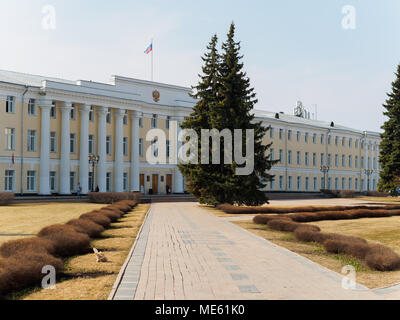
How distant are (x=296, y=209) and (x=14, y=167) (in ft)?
95.1

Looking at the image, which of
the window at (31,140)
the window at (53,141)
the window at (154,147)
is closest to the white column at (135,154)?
the window at (154,147)

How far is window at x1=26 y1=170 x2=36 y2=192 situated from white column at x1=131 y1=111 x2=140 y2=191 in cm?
1236

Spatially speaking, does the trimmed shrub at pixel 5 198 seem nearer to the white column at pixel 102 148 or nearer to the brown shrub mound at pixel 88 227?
the white column at pixel 102 148

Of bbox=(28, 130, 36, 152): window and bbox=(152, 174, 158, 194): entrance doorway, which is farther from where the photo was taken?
bbox=(152, 174, 158, 194): entrance doorway

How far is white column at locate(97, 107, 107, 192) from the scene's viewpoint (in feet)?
171

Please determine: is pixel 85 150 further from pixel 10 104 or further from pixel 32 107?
pixel 10 104

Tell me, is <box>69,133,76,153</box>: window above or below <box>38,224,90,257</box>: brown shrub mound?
above

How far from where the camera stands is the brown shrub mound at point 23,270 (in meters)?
7.97

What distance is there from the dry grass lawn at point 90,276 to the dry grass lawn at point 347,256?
496cm

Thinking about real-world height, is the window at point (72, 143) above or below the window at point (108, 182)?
above

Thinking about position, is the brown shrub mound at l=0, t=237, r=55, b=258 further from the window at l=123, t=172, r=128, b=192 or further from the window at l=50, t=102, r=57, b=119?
the window at l=123, t=172, r=128, b=192

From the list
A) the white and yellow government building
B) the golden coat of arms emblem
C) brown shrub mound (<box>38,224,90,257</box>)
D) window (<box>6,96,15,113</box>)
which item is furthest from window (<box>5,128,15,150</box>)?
brown shrub mound (<box>38,224,90,257</box>)
